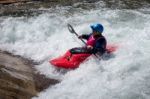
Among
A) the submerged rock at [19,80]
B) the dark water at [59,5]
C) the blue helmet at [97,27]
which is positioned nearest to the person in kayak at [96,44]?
the blue helmet at [97,27]

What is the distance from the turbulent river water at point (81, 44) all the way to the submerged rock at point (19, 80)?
0.84 ft

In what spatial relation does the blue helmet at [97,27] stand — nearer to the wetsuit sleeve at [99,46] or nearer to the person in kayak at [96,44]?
the person in kayak at [96,44]

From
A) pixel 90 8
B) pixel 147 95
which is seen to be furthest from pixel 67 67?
pixel 90 8

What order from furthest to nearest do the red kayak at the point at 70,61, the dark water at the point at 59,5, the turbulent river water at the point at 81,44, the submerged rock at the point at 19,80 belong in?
the dark water at the point at 59,5
the red kayak at the point at 70,61
the turbulent river water at the point at 81,44
the submerged rock at the point at 19,80

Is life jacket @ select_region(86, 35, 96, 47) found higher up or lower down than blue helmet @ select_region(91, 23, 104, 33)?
lower down

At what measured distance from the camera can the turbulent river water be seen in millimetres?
8226

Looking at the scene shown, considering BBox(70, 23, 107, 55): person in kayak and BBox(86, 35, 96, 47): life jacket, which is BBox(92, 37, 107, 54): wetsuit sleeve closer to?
BBox(70, 23, 107, 55): person in kayak

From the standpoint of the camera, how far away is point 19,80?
7.88 m

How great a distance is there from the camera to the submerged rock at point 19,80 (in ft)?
24.4

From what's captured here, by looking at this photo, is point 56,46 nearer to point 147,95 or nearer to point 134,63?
point 134,63

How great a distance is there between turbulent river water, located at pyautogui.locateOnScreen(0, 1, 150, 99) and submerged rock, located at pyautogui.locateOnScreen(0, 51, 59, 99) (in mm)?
257

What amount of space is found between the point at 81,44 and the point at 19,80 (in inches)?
151

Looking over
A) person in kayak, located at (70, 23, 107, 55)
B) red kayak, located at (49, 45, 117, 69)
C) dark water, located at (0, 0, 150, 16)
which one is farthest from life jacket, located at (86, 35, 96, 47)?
dark water, located at (0, 0, 150, 16)

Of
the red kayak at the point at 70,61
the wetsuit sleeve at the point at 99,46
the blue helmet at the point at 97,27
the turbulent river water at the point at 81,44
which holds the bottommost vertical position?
the turbulent river water at the point at 81,44
